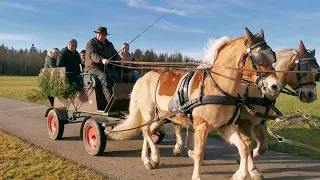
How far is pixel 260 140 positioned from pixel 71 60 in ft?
15.9

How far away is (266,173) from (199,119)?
5.79ft

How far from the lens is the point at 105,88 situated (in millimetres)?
7031

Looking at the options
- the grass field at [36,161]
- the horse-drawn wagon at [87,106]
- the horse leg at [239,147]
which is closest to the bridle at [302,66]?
the horse leg at [239,147]

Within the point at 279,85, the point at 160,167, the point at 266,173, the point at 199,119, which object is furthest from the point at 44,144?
the point at 279,85

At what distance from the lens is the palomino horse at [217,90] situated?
4273 mm

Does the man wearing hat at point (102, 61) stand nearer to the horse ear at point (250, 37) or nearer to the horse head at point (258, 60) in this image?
the horse head at point (258, 60)

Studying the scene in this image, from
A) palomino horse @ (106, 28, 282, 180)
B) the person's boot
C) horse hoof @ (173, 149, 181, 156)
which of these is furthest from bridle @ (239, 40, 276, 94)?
the person's boot

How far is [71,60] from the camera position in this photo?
27.5 feet

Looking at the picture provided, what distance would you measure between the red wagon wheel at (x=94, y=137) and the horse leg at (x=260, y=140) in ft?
9.03

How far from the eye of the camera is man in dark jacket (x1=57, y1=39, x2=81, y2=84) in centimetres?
795

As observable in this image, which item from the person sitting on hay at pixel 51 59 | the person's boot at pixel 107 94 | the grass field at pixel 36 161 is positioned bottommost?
the grass field at pixel 36 161

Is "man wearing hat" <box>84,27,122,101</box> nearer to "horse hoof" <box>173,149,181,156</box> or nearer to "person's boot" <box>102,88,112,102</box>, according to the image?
"person's boot" <box>102,88,112,102</box>

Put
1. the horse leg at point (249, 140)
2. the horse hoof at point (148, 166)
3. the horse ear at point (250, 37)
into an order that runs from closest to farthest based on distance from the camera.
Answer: the horse ear at point (250, 37) → the horse leg at point (249, 140) → the horse hoof at point (148, 166)

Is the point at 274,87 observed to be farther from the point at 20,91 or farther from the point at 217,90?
the point at 20,91
